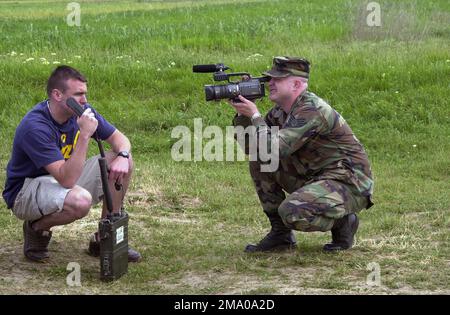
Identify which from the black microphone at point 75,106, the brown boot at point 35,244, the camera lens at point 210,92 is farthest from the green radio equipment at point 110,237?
the camera lens at point 210,92

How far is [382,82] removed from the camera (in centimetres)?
1135

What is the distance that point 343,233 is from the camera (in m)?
6.01

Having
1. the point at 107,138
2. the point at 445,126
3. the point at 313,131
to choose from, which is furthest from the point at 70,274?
the point at 445,126

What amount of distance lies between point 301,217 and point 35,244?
1.71m

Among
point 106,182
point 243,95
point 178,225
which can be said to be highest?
point 243,95

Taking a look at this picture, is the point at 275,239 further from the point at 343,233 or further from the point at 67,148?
the point at 67,148

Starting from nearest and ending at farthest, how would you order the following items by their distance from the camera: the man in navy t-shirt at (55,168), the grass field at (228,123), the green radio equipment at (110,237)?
1. the green radio equipment at (110,237)
2. the man in navy t-shirt at (55,168)
3. the grass field at (228,123)

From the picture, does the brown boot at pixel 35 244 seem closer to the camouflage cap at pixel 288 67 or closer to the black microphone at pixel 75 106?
the black microphone at pixel 75 106

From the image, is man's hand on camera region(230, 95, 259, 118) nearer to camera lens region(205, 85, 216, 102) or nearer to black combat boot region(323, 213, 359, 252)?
camera lens region(205, 85, 216, 102)

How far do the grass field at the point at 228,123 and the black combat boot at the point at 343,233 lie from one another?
9 cm

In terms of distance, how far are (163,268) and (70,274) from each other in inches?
23.6

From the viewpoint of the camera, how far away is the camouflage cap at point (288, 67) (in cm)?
590

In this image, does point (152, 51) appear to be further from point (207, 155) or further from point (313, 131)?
point (313, 131)

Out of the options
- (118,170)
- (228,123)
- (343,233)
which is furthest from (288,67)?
(228,123)
